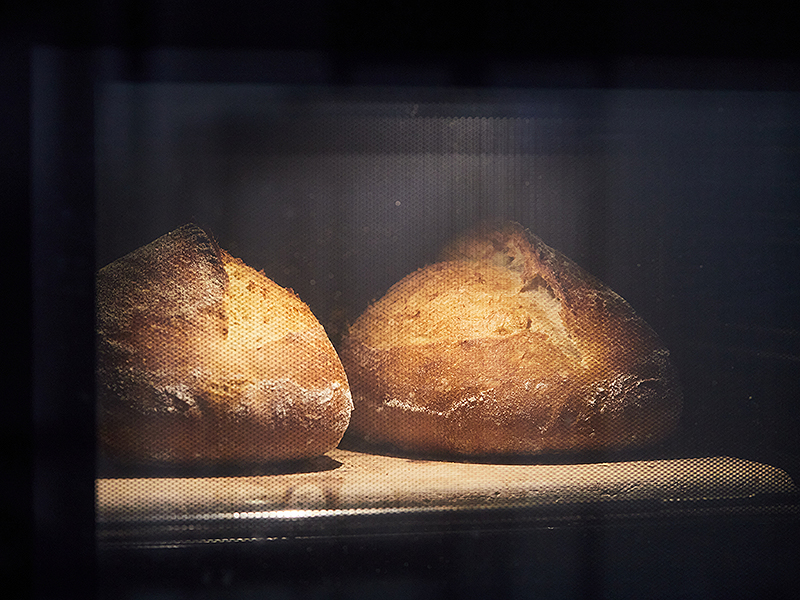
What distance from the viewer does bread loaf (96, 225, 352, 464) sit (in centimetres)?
79

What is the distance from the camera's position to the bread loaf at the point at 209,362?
2.60ft

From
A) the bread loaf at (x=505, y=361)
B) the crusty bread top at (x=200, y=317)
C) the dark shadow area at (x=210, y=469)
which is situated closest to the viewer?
the dark shadow area at (x=210, y=469)

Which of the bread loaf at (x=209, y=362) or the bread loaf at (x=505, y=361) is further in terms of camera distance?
the bread loaf at (x=505, y=361)

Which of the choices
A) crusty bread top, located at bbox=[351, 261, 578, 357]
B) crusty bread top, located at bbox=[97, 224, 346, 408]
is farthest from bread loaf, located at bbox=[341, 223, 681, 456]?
crusty bread top, located at bbox=[97, 224, 346, 408]

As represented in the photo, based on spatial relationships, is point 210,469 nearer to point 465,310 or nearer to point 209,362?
point 209,362

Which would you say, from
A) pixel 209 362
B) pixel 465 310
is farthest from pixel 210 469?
pixel 465 310

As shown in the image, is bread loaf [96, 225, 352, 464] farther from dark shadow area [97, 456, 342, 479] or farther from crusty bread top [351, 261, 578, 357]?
crusty bread top [351, 261, 578, 357]

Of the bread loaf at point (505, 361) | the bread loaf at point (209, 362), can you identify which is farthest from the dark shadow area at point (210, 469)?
the bread loaf at point (505, 361)

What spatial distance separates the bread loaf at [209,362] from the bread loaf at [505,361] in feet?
0.30

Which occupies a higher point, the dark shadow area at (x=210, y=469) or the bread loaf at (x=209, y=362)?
the bread loaf at (x=209, y=362)

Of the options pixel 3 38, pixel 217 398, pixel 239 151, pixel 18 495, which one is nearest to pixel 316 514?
pixel 217 398

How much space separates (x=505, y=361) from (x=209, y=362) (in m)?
0.42

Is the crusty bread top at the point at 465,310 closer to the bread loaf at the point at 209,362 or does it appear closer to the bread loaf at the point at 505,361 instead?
the bread loaf at the point at 505,361

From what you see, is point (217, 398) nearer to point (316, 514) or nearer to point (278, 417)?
point (278, 417)
